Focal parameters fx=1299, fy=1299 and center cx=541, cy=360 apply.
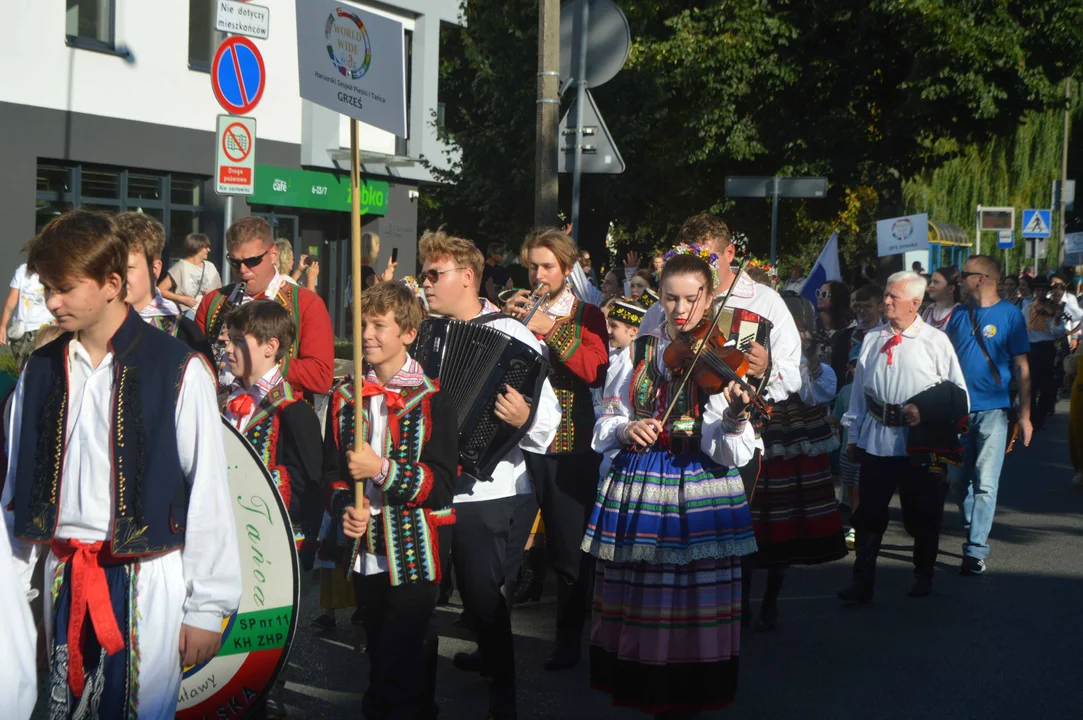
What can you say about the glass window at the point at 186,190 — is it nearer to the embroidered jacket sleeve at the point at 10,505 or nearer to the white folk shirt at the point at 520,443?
the white folk shirt at the point at 520,443

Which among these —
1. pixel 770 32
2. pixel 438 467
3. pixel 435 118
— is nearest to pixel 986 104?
pixel 770 32

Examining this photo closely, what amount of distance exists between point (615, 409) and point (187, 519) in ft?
7.04

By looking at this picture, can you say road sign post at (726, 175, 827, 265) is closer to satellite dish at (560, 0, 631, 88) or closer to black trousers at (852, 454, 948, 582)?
satellite dish at (560, 0, 631, 88)

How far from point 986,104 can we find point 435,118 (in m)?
10.2

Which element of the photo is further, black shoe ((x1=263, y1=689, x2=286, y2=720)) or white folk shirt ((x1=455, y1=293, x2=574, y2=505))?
black shoe ((x1=263, y1=689, x2=286, y2=720))

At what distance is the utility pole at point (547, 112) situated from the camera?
32.2 feet

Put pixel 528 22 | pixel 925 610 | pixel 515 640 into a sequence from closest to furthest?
pixel 515 640, pixel 925 610, pixel 528 22

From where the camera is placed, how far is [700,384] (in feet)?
15.5

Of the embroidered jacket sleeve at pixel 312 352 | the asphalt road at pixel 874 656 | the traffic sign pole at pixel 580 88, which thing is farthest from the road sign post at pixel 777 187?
the embroidered jacket sleeve at pixel 312 352

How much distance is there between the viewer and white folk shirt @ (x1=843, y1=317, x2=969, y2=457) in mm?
7426

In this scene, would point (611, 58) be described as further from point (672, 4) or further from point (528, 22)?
point (672, 4)

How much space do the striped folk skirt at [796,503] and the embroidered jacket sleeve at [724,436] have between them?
1957 mm

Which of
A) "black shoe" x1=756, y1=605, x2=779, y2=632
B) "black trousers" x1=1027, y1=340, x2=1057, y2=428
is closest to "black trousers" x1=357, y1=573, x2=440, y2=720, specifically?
"black shoe" x1=756, y1=605, x2=779, y2=632

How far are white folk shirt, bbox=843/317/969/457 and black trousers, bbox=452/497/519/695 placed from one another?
3.22 meters
